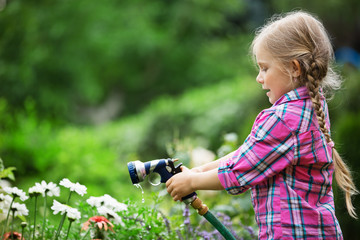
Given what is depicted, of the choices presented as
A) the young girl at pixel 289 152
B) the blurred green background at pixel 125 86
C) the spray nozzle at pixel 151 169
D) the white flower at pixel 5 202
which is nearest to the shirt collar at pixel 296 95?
the young girl at pixel 289 152

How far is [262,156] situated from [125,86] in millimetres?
12247

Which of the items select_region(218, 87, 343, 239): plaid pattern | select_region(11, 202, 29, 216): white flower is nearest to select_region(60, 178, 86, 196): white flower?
select_region(11, 202, 29, 216): white flower

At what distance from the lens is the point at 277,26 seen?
1781mm

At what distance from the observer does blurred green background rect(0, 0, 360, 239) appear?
14.4ft

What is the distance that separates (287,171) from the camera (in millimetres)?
1688

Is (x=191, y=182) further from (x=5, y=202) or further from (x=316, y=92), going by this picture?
(x=5, y=202)

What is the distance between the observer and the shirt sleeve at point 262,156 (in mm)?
1647

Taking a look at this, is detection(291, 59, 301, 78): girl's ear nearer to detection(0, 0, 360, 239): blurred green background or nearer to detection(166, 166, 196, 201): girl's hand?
detection(166, 166, 196, 201): girl's hand

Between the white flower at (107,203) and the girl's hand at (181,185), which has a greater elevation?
the white flower at (107,203)

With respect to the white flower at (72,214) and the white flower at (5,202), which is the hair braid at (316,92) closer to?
the white flower at (72,214)

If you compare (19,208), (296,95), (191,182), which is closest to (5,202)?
(19,208)

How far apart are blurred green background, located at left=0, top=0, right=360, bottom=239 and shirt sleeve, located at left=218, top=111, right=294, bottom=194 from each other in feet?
3.40

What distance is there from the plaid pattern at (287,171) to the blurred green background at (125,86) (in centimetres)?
96

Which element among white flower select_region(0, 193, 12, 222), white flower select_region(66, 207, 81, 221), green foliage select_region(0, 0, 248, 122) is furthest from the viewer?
green foliage select_region(0, 0, 248, 122)
